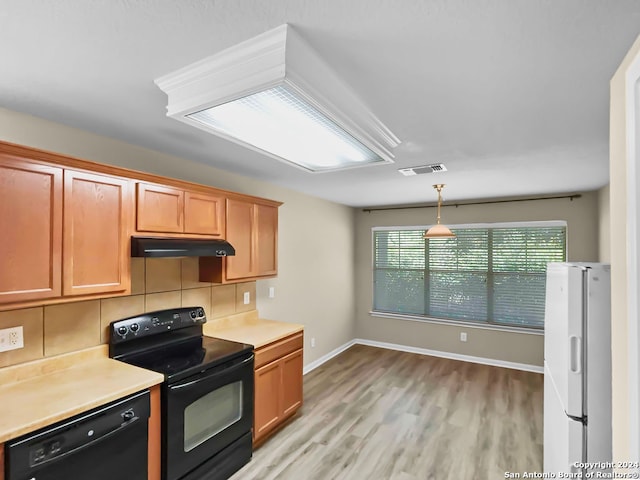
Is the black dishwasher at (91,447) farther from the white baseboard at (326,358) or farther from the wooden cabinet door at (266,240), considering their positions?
the white baseboard at (326,358)

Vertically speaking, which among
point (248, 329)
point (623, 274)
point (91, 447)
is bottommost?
point (91, 447)

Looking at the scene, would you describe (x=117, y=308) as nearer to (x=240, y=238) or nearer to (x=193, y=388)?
(x=193, y=388)

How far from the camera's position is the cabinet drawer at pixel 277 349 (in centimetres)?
278

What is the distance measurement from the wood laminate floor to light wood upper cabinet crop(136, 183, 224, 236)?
188 centimetres

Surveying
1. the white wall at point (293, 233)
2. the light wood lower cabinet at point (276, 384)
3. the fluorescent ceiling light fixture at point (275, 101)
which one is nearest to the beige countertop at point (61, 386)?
the light wood lower cabinet at point (276, 384)

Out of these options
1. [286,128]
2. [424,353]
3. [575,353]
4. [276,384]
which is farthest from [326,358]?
[286,128]

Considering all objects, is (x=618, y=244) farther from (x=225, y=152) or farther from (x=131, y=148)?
(x=131, y=148)

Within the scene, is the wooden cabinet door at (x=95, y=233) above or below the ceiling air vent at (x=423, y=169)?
below

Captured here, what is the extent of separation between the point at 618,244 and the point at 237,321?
9.81 ft

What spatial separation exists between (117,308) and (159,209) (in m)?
0.77

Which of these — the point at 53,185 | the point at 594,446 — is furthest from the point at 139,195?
the point at 594,446

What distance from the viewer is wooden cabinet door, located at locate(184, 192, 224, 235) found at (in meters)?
2.52

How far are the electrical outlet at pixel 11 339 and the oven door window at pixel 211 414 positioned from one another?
1018 mm

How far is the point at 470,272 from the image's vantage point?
5.04 meters
